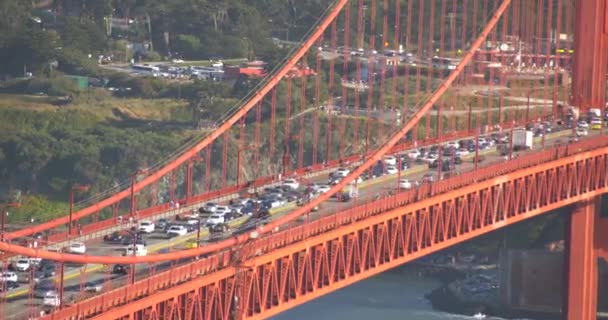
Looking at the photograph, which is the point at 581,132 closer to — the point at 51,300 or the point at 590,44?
the point at 590,44

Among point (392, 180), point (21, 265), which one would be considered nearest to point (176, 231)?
point (21, 265)

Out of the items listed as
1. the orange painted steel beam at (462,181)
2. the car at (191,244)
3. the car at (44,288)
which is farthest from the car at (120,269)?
the car at (191,244)

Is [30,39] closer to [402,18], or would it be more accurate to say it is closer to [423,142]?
[402,18]

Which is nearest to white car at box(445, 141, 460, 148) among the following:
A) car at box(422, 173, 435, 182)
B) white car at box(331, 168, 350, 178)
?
car at box(422, 173, 435, 182)

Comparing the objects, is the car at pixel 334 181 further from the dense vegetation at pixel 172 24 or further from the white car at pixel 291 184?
the dense vegetation at pixel 172 24

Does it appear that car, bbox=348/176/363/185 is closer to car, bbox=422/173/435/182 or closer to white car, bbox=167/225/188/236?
→ car, bbox=422/173/435/182

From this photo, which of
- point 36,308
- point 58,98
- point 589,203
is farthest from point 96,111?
point 36,308
